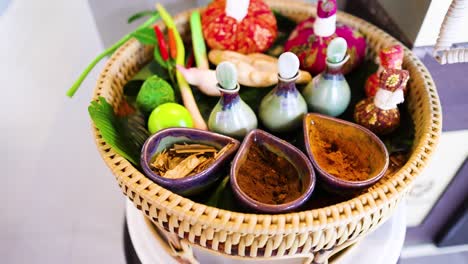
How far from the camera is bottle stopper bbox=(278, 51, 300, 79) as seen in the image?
0.53 metres

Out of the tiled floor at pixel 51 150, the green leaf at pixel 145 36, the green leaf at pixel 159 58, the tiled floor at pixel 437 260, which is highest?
the green leaf at pixel 145 36

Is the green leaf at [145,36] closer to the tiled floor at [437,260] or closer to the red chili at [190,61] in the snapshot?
the red chili at [190,61]

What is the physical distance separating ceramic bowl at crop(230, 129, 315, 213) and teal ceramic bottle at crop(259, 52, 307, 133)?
0.16 feet

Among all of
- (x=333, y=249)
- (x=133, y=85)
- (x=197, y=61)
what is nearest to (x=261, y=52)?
(x=197, y=61)

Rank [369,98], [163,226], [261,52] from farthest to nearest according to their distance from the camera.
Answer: [261,52]
[369,98]
[163,226]

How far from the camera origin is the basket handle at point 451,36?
61 cm

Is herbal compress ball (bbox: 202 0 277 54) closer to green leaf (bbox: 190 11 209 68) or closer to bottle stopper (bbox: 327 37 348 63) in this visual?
green leaf (bbox: 190 11 209 68)

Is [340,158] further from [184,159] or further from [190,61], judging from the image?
[190,61]

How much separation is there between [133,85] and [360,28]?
412 millimetres

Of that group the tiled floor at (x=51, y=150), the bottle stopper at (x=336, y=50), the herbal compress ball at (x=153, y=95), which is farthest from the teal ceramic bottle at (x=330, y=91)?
the tiled floor at (x=51, y=150)

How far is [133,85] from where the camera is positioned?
27.6 inches

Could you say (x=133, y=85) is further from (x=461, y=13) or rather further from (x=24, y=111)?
(x=461, y=13)

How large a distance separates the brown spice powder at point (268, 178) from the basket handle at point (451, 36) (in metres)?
0.33

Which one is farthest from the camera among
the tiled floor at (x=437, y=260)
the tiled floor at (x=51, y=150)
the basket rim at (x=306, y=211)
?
the tiled floor at (x=437, y=260)
